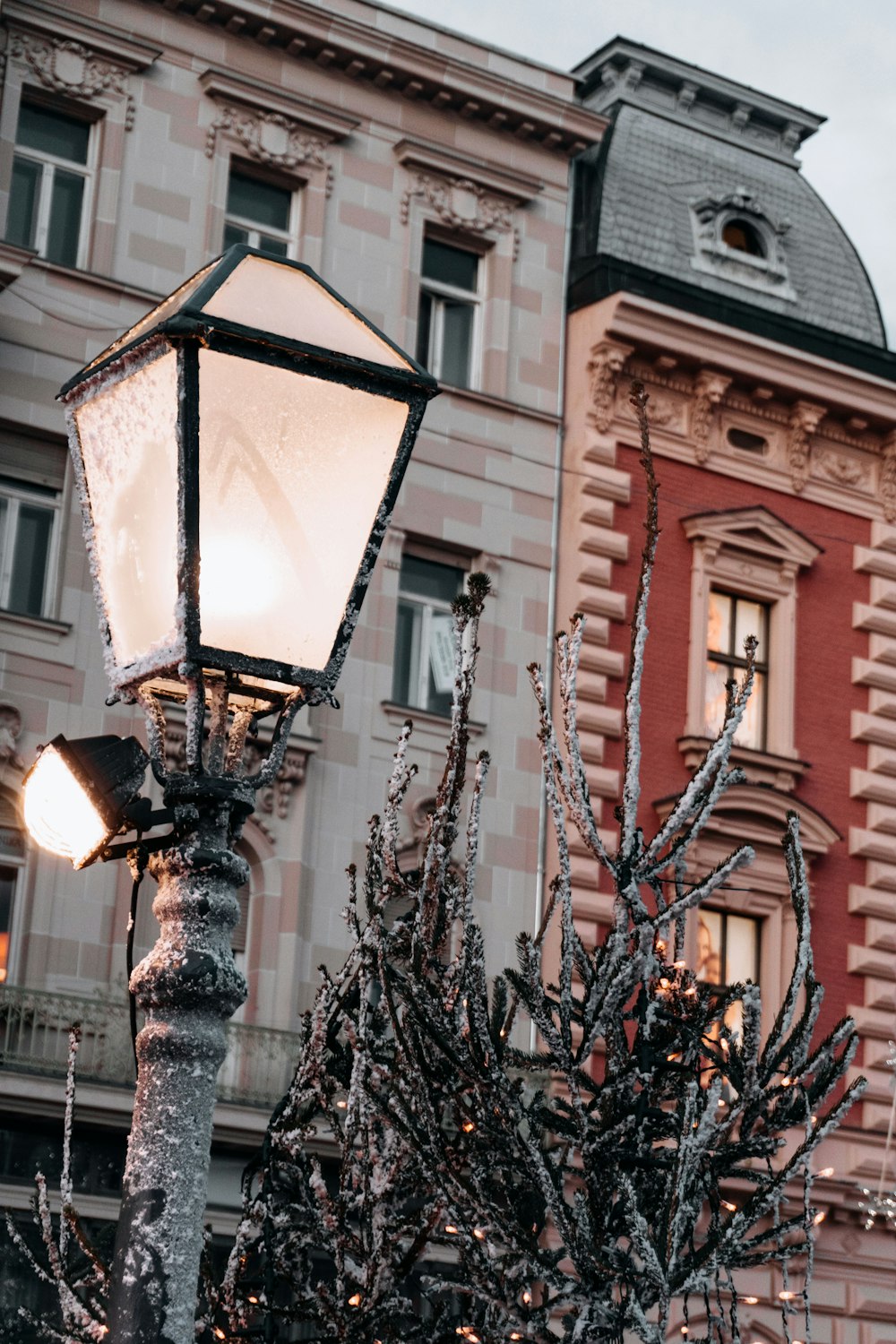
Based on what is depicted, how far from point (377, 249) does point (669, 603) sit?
14.6 feet

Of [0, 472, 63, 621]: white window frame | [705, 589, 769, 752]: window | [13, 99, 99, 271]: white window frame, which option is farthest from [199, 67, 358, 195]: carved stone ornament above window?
[705, 589, 769, 752]: window

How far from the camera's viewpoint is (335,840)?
1948cm

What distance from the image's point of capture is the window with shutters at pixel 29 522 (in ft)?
61.0

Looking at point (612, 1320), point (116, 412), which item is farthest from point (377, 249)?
point (116, 412)

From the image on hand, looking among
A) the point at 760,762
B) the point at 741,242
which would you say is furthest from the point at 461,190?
the point at 760,762

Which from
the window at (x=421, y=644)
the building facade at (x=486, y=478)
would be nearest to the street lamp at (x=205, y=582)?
the building facade at (x=486, y=478)

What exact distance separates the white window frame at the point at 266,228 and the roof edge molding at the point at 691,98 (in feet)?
16.2

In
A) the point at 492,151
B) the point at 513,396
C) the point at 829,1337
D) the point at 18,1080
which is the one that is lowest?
the point at 829,1337

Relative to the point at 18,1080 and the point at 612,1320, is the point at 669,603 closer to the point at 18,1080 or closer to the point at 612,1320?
the point at 18,1080

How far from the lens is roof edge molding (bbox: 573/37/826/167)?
24609 mm

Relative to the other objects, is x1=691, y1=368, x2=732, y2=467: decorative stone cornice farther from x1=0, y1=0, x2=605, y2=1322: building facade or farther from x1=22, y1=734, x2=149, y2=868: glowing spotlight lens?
x1=22, y1=734, x2=149, y2=868: glowing spotlight lens

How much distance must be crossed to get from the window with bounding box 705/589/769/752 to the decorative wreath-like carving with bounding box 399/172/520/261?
417 cm

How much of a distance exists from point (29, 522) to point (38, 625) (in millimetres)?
988

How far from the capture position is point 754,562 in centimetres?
2255
